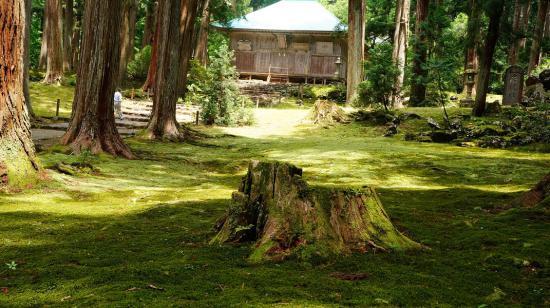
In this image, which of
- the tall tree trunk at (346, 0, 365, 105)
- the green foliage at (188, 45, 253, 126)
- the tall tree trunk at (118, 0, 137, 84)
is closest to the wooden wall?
the tall tree trunk at (118, 0, 137, 84)

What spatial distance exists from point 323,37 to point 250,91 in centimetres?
845

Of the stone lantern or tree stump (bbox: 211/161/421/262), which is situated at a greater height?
the stone lantern

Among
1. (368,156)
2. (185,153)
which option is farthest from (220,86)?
(368,156)

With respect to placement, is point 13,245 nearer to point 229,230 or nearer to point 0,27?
point 229,230

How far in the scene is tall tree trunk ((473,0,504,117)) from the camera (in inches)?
781

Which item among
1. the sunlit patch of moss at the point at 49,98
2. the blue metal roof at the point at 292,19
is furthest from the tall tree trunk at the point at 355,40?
the sunlit patch of moss at the point at 49,98

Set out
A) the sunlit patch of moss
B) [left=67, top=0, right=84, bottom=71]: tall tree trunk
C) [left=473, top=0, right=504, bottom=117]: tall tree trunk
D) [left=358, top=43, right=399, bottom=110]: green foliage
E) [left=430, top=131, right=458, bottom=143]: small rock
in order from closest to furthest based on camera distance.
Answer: [left=430, top=131, right=458, bottom=143]: small rock → [left=473, top=0, right=504, bottom=117]: tall tree trunk → [left=358, top=43, right=399, bottom=110]: green foliage → the sunlit patch of moss → [left=67, top=0, right=84, bottom=71]: tall tree trunk

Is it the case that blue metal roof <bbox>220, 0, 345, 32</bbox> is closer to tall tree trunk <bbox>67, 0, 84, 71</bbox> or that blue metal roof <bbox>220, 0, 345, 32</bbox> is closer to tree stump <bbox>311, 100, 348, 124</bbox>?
tall tree trunk <bbox>67, 0, 84, 71</bbox>

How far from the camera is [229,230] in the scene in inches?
197

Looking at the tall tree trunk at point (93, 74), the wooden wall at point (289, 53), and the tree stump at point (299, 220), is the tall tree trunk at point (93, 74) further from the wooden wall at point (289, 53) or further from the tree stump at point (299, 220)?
the wooden wall at point (289, 53)

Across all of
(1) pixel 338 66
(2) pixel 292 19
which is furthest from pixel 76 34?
(1) pixel 338 66

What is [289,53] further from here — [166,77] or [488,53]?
[166,77]

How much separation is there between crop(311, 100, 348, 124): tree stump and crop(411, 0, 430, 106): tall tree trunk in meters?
4.09

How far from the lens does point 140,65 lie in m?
37.9
